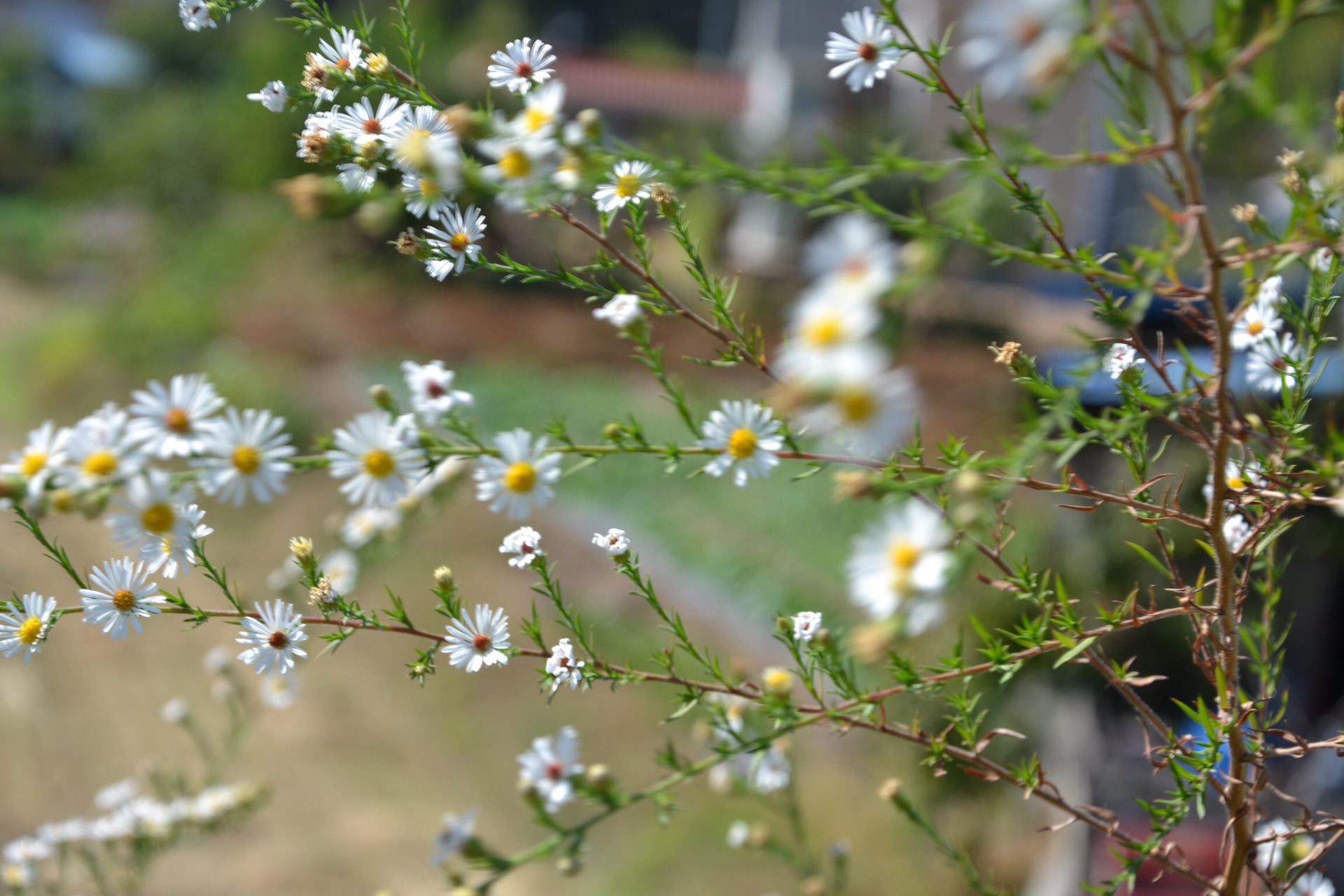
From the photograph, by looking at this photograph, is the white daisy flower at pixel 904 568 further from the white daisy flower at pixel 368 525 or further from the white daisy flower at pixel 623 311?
the white daisy flower at pixel 368 525

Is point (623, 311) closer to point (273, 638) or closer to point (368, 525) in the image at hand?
point (273, 638)

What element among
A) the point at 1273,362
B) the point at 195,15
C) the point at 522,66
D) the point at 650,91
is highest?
the point at 650,91

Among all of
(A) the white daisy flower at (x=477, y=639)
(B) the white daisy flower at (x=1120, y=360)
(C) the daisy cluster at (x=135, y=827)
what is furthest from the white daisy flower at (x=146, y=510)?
(C) the daisy cluster at (x=135, y=827)

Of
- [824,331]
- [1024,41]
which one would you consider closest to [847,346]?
[824,331]

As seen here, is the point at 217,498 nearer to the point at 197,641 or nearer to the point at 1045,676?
the point at 1045,676

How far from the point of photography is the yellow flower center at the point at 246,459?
576 mm

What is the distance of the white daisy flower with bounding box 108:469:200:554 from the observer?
542 millimetres

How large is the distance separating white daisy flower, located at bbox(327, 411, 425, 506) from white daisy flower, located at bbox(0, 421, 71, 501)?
13cm

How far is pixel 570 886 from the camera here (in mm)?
2768

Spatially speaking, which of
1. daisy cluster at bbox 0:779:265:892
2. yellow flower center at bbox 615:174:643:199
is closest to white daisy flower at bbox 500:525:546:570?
yellow flower center at bbox 615:174:643:199

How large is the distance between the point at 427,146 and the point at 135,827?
1097 mm

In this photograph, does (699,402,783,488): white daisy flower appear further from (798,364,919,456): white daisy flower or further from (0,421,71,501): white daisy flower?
(0,421,71,501): white daisy flower

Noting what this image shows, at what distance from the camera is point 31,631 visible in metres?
0.69

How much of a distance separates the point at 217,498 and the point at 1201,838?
2368mm
